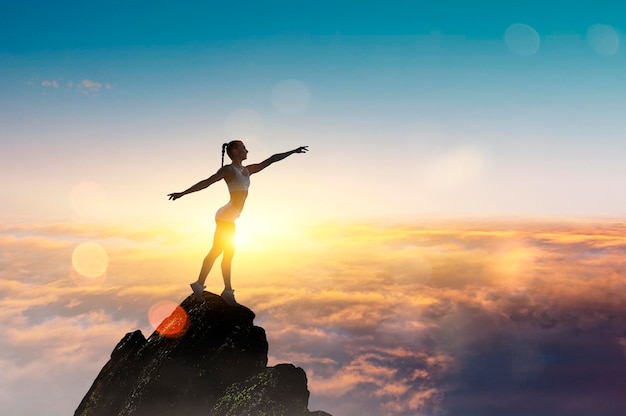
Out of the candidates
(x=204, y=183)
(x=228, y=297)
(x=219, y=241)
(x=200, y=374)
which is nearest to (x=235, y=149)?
(x=204, y=183)

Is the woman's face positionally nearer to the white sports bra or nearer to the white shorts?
the white sports bra

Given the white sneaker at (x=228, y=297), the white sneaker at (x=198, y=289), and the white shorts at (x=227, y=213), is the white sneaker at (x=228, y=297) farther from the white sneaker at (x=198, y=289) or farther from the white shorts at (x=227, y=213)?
the white shorts at (x=227, y=213)

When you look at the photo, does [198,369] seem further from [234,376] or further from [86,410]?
[86,410]

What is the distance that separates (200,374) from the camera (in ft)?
41.2

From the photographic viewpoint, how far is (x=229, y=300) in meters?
13.6

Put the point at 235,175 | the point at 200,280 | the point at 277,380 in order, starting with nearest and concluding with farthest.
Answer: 1. the point at 277,380
2. the point at 235,175
3. the point at 200,280

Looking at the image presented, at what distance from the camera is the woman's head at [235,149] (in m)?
12.6

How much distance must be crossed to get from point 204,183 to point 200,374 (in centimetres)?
533

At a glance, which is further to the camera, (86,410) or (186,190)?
(86,410)

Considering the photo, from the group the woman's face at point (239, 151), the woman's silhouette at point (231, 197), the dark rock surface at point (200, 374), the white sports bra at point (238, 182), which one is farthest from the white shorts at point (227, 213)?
the dark rock surface at point (200, 374)

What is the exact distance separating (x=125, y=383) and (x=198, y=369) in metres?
2.88

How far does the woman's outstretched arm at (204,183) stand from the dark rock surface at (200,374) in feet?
12.4

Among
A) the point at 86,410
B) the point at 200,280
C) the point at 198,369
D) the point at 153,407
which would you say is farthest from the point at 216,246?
the point at 86,410

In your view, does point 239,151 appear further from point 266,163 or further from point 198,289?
point 198,289
